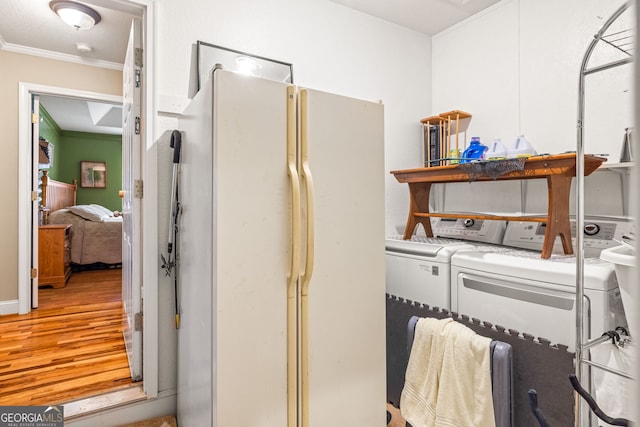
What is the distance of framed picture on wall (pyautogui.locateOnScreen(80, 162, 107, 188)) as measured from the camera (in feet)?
23.5

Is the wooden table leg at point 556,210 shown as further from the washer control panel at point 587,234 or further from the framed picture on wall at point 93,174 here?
the framed picture on wall at point 93,174

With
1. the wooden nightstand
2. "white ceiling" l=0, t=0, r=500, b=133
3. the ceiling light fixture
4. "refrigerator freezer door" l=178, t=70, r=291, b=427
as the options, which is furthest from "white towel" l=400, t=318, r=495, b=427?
the wooden nightstand

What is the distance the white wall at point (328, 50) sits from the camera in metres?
1.92

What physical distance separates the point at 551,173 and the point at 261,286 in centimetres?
146

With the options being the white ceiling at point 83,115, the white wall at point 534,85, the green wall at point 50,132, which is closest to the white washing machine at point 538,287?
the white wall at point 534,85

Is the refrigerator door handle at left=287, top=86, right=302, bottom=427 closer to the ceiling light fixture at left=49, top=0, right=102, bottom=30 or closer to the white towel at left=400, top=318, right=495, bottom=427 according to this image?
the white towel at left=400, top=318, right=495, bottom=427

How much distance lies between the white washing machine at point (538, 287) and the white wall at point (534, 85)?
1.16 ft

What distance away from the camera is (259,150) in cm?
135

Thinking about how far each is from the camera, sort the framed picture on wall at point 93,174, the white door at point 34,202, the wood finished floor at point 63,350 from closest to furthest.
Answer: the wood finished floor at point 63,350
the white door at point 34,202
the framed picture on wall at point 93,174

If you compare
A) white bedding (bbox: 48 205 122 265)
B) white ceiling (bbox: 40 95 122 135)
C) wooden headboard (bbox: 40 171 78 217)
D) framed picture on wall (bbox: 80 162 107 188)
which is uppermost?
white ceiling (bbox: 40 95 122 135)

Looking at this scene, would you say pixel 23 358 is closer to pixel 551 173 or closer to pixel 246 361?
pixel 246 361

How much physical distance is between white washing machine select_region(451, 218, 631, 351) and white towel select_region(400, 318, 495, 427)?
191 mm

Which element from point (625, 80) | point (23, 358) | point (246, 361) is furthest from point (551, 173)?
point (23, 358)

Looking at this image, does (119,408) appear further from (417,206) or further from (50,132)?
(50,132)
